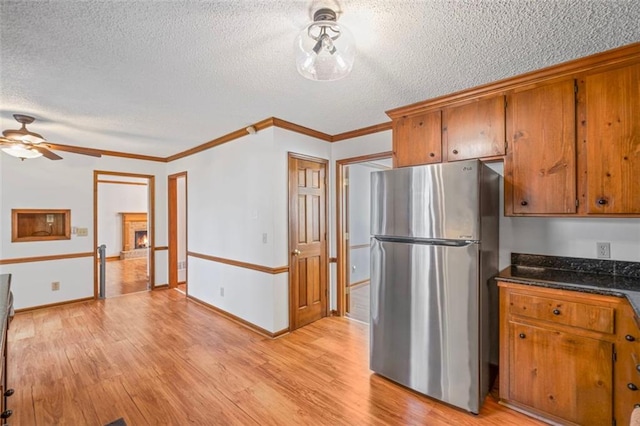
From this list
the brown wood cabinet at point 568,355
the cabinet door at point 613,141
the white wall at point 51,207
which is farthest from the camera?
the white wall at point 51,207

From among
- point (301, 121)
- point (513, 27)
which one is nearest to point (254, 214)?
point (301, 121)

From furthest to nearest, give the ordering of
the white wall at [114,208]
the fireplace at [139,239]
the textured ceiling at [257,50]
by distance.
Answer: the fireplace at [139,239]
the white wall at [114,208]
the textured ceiling at [257,50]

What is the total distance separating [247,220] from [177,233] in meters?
2.75

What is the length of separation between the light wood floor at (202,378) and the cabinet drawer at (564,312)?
723 millimetres

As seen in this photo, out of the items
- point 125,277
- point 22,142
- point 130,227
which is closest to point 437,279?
point 22,142

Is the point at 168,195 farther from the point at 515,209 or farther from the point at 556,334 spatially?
the point at 556,334

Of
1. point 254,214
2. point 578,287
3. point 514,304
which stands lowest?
point 514,304

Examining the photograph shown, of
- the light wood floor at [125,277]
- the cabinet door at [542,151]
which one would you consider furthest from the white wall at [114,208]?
the cabinet door at [542,151]

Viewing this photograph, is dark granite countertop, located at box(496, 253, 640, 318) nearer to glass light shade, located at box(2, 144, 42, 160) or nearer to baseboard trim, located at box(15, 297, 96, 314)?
glass light shade, located at box(2, 144, 42, 160)

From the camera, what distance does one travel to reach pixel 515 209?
226cm

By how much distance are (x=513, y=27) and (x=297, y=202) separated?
2.50 meters

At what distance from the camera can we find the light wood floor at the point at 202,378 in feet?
6.55

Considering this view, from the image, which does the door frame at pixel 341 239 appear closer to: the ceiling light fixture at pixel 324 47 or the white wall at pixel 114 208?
the ceiling light fixture at pixel 324 47

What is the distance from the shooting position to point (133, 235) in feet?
29.2
